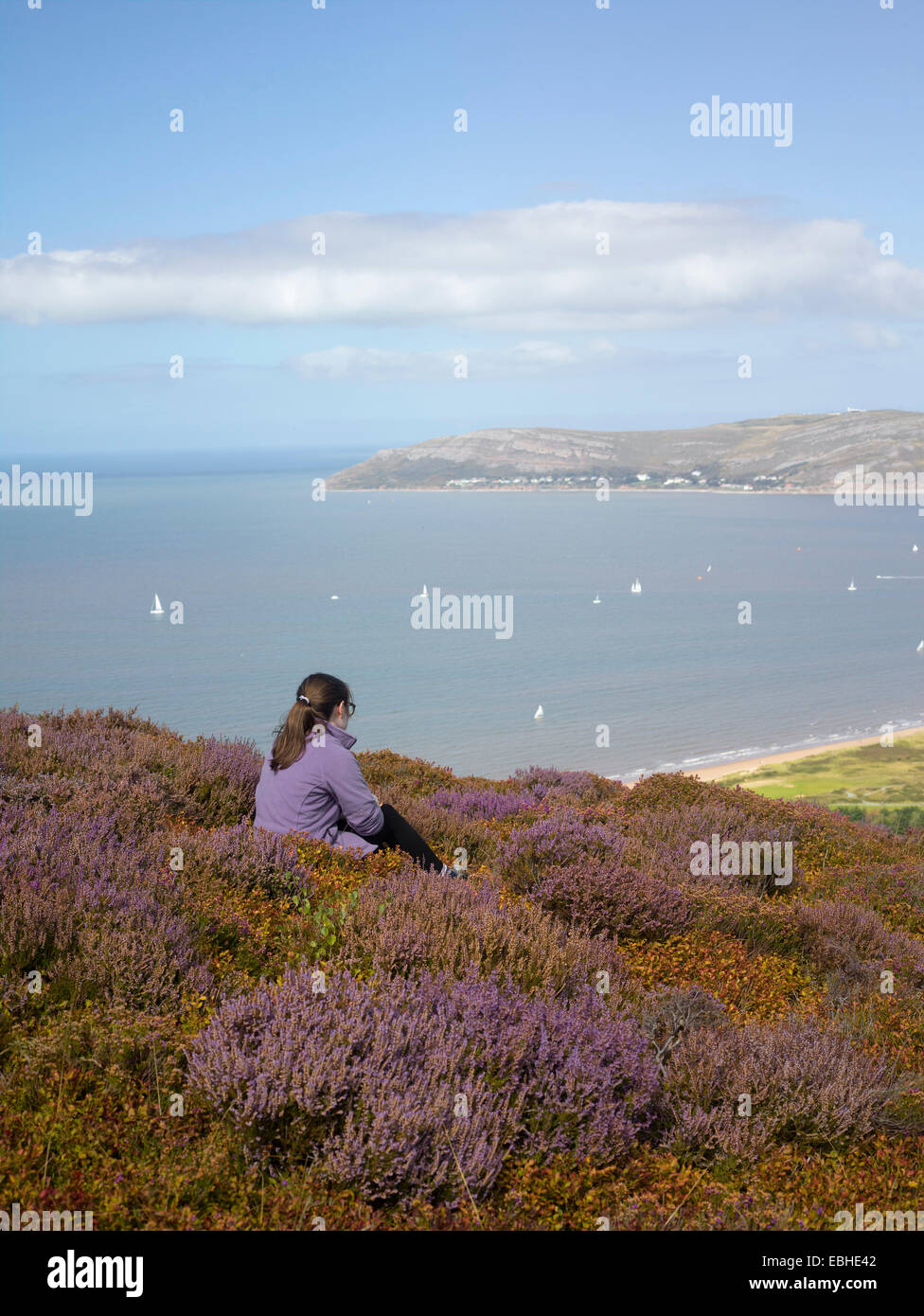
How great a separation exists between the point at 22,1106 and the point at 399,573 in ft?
352

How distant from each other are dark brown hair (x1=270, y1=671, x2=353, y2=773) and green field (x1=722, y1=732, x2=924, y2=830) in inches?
894

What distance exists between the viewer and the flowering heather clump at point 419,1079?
2693 mm

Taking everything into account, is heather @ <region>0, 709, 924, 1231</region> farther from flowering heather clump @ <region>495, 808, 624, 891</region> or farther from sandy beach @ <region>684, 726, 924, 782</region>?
sandy beach @ <region>684, 726, 924, 782</region>

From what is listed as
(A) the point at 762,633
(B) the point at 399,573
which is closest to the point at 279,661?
(A) the point at 762,633

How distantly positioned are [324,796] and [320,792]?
39 mm

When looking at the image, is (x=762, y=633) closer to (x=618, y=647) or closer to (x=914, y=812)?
(x=618, y=647)

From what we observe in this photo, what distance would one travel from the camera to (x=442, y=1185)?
272cm

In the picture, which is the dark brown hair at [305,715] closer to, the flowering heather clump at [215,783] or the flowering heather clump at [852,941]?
the flowering heather clump at [215,783]

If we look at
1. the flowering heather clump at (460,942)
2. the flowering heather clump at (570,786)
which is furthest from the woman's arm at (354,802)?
the flowering heather clump at (570,786)

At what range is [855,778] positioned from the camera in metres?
34.5

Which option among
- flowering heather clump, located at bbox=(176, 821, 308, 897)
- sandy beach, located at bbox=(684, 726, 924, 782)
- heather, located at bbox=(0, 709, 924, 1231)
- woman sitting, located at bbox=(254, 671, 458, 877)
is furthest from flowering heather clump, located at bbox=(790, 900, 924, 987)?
sandy beach, located at bbox=(684, 726, 924, 782)

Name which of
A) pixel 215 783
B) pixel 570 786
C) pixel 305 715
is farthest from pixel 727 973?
pixel 570 786

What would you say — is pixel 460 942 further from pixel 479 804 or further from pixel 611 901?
pixel 479 804

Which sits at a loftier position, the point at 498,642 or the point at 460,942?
the point at 498,642
